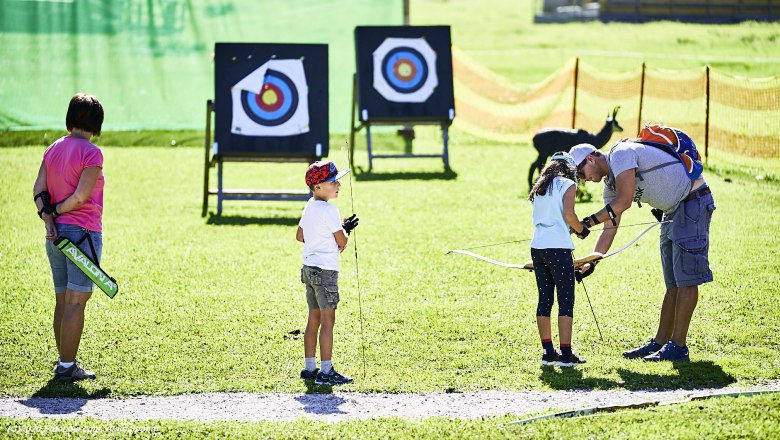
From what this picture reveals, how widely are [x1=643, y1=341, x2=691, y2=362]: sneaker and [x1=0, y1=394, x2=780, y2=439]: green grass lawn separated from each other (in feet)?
3.78

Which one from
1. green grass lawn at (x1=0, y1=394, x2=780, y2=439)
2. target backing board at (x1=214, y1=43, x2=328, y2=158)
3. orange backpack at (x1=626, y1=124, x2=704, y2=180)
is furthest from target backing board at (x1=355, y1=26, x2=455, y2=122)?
green grass lawn at (x1=0, y1=394, x2=780, y2=439)

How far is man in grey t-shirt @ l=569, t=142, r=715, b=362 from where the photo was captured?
7121 millimetres

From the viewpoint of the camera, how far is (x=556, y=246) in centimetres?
699

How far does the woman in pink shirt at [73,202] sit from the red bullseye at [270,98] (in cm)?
665

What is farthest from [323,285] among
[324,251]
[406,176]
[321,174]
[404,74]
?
[404,74]

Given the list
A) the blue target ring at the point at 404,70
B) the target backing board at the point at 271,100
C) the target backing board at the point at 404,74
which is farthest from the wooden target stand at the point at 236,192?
the blue target ring at the point at 404,70

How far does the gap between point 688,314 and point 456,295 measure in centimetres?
242

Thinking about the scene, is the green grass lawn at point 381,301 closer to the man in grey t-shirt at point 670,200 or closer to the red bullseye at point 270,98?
the man in grey t-shirt at point 670,200

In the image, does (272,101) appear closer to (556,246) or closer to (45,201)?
(45,201)

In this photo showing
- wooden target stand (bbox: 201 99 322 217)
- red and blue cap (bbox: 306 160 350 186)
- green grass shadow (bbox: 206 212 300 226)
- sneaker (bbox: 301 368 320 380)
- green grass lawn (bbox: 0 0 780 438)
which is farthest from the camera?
wooden target stand (bbox: 201 99 322 217)

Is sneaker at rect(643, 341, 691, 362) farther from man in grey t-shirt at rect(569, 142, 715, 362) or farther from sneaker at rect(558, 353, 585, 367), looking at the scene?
sneaker at rect(558, 353, 585, 367)

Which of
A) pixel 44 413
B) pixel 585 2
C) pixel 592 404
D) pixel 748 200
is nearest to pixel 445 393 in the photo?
pixel 592 404

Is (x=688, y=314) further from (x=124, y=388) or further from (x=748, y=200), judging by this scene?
(x=748, y=200)

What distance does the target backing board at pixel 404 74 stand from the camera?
16.9 meters
